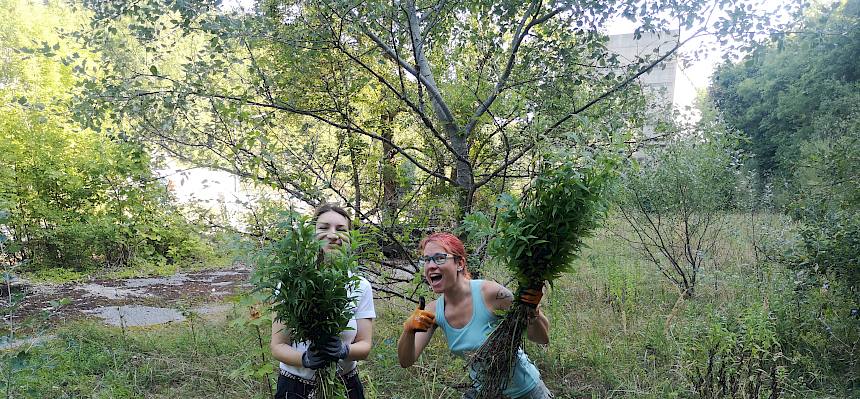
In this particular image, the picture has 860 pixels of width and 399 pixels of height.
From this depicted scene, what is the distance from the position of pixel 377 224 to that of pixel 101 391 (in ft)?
8.36

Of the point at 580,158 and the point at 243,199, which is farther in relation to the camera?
the point at 243,199

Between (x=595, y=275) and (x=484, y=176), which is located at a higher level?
(x=484, y=176)

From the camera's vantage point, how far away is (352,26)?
432 cm

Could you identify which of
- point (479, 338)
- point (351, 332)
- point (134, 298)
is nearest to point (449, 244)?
point (479, 338)

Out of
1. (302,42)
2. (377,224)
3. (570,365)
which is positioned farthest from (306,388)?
(302,42)

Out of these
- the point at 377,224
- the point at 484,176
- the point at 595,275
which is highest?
the point at 484,176

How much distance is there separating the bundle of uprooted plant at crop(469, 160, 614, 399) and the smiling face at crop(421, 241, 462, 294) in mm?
317

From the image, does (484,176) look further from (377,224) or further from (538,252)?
(538,252)

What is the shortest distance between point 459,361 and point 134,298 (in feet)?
21.3

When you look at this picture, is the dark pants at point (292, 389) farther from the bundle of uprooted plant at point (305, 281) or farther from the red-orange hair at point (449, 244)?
the red-orange hair at point (449, 244)

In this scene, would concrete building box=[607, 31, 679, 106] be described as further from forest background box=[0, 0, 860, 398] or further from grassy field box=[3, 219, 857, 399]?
grassy field box=[3, 219, 857, 399]

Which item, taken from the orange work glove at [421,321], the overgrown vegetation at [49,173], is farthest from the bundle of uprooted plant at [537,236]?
the overgrown vegetation at [49,173]

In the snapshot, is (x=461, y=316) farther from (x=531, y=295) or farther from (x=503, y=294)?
(x=531, y=295)

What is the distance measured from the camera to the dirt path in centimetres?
703
